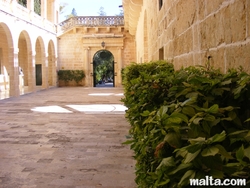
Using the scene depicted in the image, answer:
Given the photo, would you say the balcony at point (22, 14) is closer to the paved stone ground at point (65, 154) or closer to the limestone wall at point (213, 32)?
the paved stone ground at point (65, 154)

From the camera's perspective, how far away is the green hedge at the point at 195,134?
925 millimetres

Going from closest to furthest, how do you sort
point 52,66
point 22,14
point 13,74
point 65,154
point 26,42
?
point 65,154, point 13,74, point 22,14, point 26,42, point 52,66

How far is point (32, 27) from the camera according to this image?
19.2 m

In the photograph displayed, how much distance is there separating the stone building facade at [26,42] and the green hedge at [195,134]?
14650mm

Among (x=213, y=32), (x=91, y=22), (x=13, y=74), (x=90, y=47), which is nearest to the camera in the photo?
(x=213, y=32)

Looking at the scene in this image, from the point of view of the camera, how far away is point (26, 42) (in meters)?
20.9

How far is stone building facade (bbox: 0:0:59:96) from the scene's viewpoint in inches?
610

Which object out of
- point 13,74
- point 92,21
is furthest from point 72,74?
point 13,74

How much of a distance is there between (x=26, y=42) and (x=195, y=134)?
2129cm

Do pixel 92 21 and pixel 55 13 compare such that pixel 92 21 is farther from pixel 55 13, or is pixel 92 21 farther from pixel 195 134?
pixel 195 134

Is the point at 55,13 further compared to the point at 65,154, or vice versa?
the point at 55,13

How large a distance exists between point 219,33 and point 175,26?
222cm

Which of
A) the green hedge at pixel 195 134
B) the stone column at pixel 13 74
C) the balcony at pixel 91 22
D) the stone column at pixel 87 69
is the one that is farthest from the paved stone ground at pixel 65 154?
the balcony at pixel 91 22

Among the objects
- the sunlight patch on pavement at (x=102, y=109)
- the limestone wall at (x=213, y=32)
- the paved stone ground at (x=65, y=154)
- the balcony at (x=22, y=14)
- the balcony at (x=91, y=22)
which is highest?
the balcony at (x=91, y=22)
